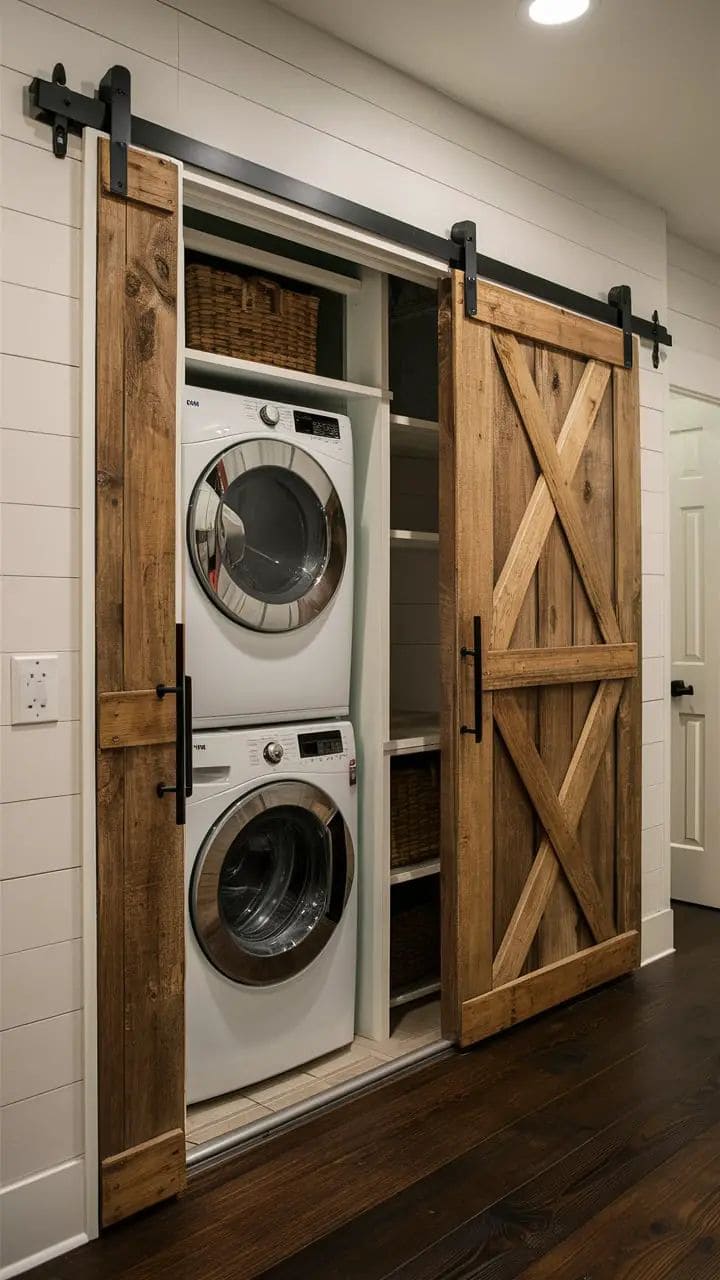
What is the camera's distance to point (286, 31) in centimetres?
251

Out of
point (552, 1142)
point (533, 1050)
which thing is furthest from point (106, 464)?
point (533, 1050)

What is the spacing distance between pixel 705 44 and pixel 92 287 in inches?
71.3

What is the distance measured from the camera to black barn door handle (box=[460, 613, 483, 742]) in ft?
9.68

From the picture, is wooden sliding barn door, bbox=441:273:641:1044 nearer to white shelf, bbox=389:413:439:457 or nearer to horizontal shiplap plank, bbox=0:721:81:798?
white shelf, bbox=389:413:439:457

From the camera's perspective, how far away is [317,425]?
2.85 metres

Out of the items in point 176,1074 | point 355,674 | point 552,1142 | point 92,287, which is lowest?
point 552,1142

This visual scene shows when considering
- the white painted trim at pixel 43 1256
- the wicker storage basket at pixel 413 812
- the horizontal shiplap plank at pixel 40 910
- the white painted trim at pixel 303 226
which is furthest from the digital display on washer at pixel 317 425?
the white painted trim at pixel 43 1256

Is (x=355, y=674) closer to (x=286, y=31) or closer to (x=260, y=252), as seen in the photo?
(x=260, y=252)

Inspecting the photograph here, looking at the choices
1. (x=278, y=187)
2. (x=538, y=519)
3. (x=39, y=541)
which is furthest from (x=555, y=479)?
(x=39, y=541)

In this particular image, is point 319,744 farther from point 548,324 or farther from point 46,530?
point 548,324

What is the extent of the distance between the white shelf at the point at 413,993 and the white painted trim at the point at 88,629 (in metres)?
1.32

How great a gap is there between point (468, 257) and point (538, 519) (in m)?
0.81

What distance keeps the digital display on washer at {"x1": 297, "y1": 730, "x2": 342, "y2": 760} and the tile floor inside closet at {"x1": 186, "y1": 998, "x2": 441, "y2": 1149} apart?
902mm

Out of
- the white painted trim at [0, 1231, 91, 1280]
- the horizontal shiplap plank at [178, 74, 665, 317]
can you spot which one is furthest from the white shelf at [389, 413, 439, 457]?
the white painted trim at [0, 1231, 91, 1280]
